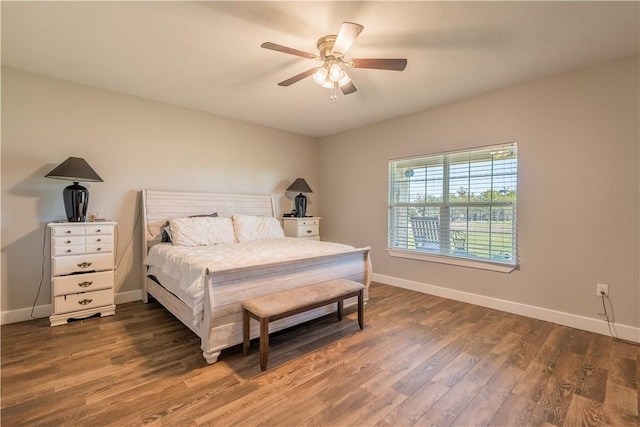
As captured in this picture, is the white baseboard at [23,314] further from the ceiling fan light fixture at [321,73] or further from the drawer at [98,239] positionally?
the ceiling fan light fixture at [321,73]

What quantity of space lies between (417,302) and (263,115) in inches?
129

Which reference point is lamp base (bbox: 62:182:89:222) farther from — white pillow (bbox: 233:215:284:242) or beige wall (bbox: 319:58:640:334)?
beige wall (bbox: 319:58:640:334)

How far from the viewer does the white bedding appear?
2.13 metres

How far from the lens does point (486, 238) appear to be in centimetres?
334

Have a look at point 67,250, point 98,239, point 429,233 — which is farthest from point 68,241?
point 429,233

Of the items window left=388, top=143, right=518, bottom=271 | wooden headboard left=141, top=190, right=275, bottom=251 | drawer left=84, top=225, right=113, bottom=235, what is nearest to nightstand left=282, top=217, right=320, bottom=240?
wooden headboard left=141, top=190, right=275, bottom=251

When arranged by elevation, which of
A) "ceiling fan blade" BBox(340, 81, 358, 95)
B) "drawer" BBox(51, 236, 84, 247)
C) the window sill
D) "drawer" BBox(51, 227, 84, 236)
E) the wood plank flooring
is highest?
"ceiling fan blade" BBox(340, 81, 358, 95)

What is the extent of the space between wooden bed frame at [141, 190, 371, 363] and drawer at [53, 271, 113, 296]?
0.44 m

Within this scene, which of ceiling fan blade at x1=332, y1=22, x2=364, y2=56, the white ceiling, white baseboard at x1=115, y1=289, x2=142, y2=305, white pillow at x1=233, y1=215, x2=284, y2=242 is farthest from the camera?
white pillow at x1=233, y1=215, x2=284, y2=242

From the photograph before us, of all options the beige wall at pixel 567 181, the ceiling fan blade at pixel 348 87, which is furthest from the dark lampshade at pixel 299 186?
the ceiling fan blade at pixel 348 87

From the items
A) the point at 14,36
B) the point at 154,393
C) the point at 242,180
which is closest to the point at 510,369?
the point at 154,393

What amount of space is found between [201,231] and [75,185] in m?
1.28

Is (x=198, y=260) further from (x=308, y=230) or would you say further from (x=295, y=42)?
(x=308, y=230)

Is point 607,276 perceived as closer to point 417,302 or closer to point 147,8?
point 417,302
